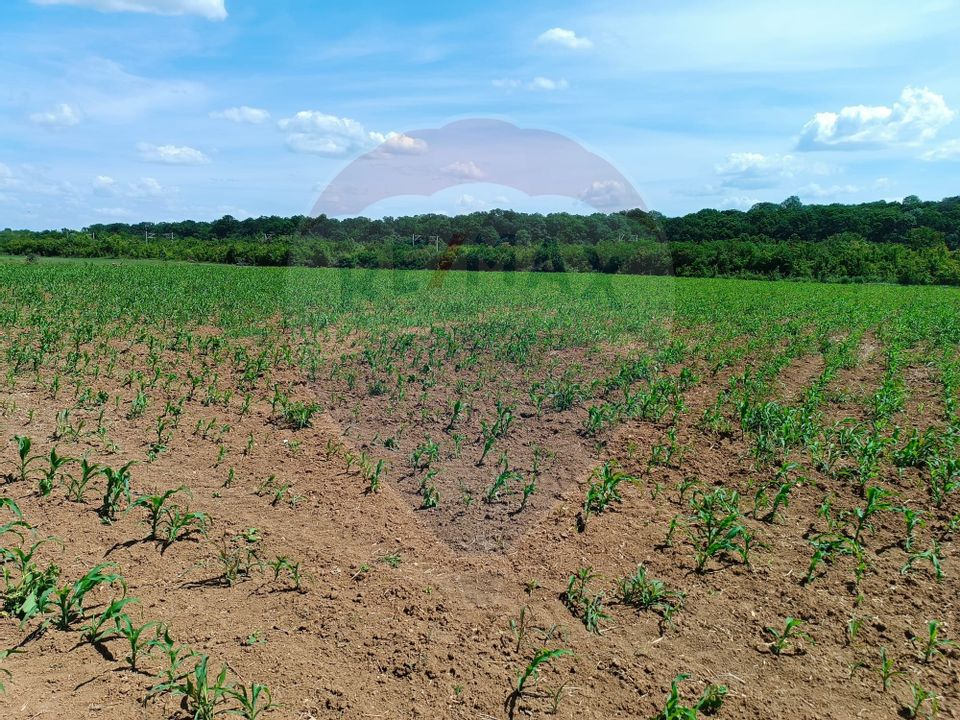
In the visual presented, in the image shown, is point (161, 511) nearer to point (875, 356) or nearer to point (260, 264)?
point (875, 356)

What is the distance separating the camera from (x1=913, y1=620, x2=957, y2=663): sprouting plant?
326 cm

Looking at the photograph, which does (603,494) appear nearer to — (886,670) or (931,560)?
(886,670)

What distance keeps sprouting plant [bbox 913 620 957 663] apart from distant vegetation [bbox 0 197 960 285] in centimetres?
467

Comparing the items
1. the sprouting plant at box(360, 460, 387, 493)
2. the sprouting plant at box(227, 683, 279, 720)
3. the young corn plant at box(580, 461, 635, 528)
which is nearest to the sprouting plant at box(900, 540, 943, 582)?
the young corn plant at box(580, 461, 635, 528)

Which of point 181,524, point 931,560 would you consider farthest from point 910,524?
point 181,524

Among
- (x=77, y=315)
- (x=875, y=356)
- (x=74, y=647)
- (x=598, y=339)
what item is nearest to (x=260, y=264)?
(x=77, y=315)

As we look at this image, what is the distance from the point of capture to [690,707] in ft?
9.44

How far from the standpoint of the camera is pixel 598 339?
11328 mm

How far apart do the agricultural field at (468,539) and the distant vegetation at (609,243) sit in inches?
78.2

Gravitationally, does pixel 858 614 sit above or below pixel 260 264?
below

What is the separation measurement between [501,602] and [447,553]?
2.13ft

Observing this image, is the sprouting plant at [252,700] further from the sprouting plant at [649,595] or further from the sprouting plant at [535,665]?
the sprouting plant at [649,595]

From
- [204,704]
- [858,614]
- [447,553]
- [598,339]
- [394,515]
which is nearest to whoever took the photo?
[204,704]

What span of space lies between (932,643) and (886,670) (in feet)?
1.33
